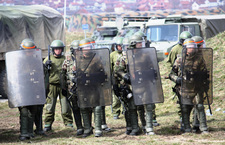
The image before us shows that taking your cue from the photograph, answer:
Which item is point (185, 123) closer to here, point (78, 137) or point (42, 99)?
point (78, 137)

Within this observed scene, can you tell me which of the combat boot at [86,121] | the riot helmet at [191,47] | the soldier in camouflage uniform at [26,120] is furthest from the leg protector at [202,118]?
the soldier in camouflage uniform at [26,120]

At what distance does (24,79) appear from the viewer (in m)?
7.19

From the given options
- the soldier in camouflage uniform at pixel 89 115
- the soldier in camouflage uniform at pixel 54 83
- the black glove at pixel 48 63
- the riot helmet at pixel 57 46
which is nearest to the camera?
the soldier in camouflage uniform at pixel 89 115

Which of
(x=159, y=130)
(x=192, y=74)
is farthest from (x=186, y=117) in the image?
(x=192, y=74)

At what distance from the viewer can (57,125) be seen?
9.50m

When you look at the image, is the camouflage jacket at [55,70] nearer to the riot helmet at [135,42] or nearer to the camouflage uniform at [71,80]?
the camouflage uniform at [71,80]

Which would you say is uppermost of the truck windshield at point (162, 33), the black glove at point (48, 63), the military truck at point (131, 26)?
the military truck at point (131, 26)

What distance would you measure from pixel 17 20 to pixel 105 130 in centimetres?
772

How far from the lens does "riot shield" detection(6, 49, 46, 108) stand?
718 cm

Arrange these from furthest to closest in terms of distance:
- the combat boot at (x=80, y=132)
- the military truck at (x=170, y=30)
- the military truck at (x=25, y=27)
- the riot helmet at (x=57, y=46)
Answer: the military truck at (x=170, y=30) → the military truck at (x=25, y=27) → the riot helmet at (x=57, y=46) → the combat boot at (x=80, y=132)

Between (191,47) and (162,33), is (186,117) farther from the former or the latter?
(162,33)

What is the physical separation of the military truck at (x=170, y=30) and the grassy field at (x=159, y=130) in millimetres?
2289

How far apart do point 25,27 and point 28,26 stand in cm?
24

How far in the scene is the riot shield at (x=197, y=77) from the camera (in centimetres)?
725
